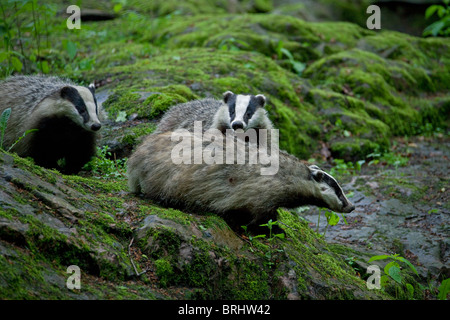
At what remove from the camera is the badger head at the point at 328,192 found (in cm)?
432

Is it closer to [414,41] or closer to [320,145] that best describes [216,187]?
[320,145]

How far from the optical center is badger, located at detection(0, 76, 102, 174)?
16.2ft

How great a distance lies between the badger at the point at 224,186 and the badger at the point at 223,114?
146 centimetres

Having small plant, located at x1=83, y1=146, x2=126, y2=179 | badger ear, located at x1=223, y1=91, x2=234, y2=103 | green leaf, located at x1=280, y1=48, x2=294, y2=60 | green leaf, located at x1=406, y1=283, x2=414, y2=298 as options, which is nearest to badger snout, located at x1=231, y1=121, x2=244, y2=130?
badger ear, located at x1=223, y1=91, x2=234, y2=103

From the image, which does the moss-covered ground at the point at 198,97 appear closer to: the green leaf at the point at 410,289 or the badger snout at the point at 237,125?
the green leaf at the point at 410,289

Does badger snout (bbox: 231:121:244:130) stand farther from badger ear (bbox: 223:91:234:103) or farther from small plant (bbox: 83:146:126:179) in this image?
small plant (bbox: 83:146:126:179)

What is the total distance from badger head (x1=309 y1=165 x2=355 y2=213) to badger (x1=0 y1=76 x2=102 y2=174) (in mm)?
2299

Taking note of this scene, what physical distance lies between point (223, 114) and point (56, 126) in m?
1.94

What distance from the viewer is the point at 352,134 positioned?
860cm

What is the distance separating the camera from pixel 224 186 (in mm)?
3930

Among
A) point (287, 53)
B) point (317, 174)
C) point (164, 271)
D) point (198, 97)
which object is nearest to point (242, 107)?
point (317, 174)

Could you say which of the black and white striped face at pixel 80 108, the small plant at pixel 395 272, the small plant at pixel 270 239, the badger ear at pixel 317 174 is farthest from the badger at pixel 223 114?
the small plant at pixel 395 272

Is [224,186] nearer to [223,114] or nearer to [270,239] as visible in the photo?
[270,239]
